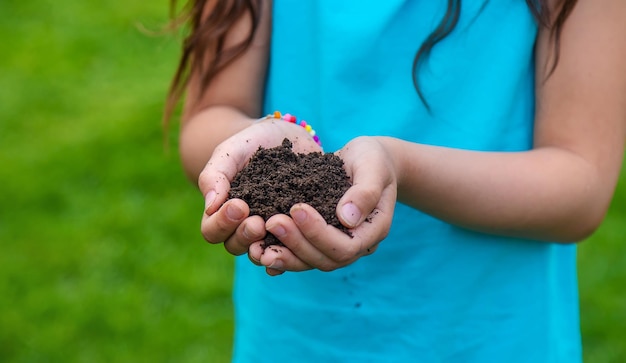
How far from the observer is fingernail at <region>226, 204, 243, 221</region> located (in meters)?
1.59

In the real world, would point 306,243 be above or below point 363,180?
below

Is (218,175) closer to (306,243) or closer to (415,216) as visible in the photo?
(306,243)

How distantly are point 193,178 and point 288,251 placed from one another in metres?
0.74

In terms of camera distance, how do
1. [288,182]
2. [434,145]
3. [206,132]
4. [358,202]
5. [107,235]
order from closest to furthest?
[358,202] < [288,182] < [434,145] < [206,132] < [107,235]

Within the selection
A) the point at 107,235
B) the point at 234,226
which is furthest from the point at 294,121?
the point at 107,235

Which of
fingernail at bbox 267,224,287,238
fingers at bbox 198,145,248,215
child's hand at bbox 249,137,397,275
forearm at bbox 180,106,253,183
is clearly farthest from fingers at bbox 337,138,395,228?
forearm at bbox 180,106,253,183

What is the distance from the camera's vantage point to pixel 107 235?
4.56 m

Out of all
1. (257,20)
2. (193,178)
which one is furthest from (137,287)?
(257,20)

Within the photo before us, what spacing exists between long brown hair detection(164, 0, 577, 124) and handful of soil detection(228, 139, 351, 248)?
1.15 feet

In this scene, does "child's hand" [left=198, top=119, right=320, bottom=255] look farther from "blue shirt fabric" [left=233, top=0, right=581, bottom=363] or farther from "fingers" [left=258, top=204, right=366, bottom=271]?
"blue shirt fabric" [left=233, top=0, right=581, bottom=363]

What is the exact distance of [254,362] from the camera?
2230mm

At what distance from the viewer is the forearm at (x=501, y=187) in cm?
185

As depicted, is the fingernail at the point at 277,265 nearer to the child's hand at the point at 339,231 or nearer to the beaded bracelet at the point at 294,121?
the child's hand at the point at 339,231

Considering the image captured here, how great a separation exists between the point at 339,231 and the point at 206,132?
673mm
